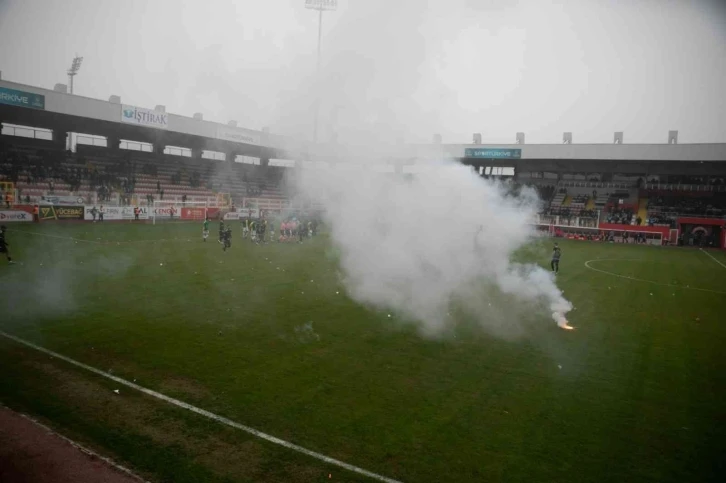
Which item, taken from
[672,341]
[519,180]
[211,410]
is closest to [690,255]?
[519,180]

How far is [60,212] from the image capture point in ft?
98.6

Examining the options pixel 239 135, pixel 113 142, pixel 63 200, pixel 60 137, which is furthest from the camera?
pixel 113 142

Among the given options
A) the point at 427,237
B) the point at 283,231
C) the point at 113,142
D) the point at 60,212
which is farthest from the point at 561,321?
the point at 113,142

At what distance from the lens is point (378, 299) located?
12766mm

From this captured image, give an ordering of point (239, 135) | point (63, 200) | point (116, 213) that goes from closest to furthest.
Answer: point (239, 135), point (63, 200), point (116, 213)

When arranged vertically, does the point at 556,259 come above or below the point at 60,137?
below

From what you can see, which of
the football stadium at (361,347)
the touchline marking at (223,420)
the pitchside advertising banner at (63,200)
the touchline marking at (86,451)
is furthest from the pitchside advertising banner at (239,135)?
the touchline marking at (86,451)

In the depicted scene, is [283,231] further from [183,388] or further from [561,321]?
[183,388]

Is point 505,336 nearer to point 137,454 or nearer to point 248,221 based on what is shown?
point 137,454

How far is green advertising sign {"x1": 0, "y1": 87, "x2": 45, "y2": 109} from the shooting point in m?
27.2

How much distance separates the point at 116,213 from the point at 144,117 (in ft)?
24.2

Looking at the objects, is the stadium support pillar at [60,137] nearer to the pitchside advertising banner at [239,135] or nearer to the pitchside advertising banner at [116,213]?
the pitchside advertising banner at [116,213]

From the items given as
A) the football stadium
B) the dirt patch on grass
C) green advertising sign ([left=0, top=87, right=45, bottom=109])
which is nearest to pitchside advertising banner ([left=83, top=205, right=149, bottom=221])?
the football stadium

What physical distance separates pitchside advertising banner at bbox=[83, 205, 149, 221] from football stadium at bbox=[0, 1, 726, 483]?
4.17 meters
